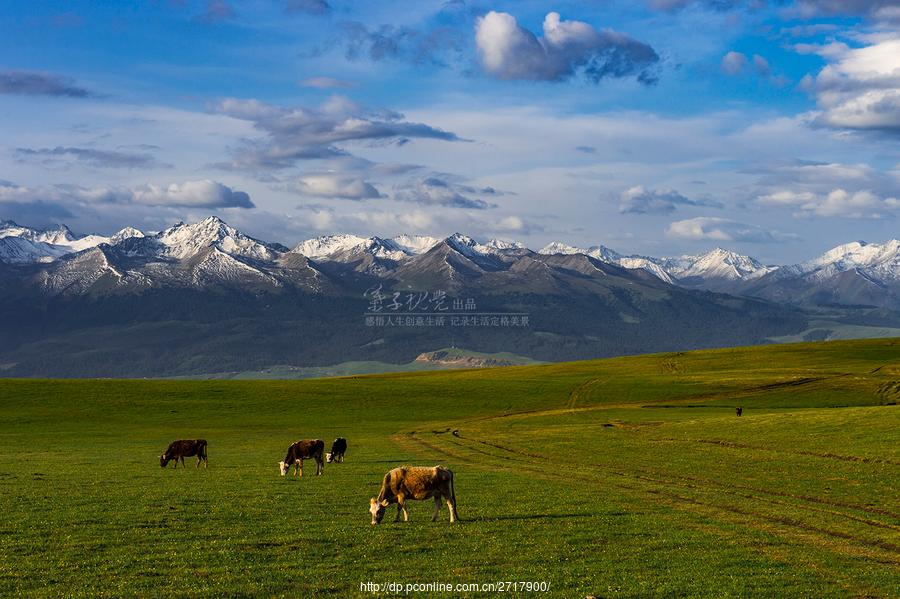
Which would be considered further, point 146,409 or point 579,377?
point 579,377

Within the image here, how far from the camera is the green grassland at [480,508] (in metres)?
25.1

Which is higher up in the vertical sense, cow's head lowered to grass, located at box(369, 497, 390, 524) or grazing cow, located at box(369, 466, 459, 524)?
grazing cow, located at box(369, 466, 459, 524)

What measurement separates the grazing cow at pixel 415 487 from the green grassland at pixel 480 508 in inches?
36.1

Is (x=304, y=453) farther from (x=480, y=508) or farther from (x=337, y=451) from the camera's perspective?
(x=480, y=508)

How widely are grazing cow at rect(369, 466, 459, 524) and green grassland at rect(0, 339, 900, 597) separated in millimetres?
916

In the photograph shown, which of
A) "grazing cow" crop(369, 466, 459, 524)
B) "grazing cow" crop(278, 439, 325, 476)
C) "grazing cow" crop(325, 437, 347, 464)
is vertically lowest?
"grazing cow" crop(325, 437, 347, 464)

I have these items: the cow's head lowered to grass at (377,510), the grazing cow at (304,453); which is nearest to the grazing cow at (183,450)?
the grazing cow at (304,453)

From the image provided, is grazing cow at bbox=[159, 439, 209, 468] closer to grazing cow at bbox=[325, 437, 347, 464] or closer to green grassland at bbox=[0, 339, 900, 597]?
green grassland at bbox=[0, 339, 900, 597]

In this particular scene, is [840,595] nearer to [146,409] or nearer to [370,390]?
[146,409]

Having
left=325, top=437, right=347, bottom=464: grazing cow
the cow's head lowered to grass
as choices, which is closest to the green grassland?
the cow's head lowered to grass

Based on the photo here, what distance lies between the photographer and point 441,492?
33.6 m

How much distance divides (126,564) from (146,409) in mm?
96743

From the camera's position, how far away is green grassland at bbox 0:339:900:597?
987 inches

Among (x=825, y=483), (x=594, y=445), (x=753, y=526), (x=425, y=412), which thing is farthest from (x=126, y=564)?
(x=425, y=412)
